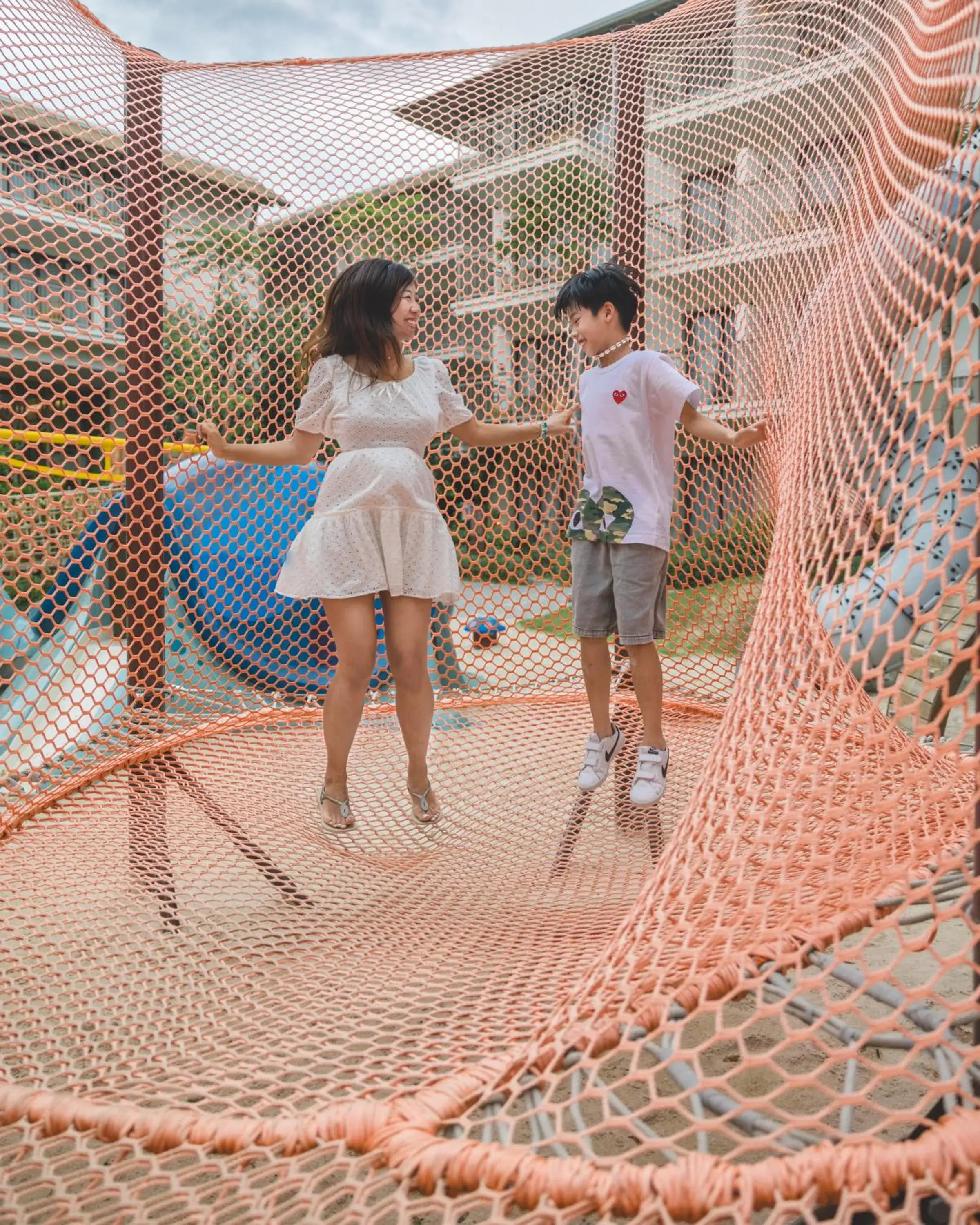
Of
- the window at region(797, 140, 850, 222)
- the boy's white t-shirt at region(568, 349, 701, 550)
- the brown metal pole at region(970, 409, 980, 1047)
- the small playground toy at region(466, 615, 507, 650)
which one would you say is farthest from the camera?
the small playground toy at region(466, 615, 507, 650)

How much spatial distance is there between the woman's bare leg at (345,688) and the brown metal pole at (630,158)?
1.17 meters

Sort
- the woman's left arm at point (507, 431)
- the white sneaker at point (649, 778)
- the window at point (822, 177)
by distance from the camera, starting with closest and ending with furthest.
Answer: the window at point (822, 177) → the white sneaker at point (649, 778) → the woman's left arm at point (507, 431)

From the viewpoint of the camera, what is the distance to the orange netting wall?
0.69 metres

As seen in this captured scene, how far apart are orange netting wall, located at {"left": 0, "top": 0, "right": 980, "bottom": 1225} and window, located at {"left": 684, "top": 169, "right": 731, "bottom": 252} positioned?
0.01m

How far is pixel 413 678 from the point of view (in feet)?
5.72

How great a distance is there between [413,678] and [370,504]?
1.08 feet

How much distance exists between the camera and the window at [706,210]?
2158mm

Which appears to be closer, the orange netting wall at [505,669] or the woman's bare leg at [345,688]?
the orange netting wall at [505,669]

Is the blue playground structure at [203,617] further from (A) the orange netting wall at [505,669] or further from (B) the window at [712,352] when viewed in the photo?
(B) the window at [712,352]

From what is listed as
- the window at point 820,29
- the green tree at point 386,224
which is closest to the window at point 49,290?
the green tree at point 386,224

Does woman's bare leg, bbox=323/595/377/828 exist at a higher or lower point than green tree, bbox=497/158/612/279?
lower

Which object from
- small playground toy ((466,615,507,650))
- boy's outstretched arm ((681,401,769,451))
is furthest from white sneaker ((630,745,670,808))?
small playground toy ((466,615,507,650))

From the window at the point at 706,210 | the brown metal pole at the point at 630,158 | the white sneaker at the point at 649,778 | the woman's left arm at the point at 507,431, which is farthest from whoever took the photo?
the brown metal pole at the point at 630,158

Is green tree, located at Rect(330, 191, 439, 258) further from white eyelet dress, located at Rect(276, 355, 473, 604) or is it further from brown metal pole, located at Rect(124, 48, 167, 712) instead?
white eyelet dress, located at Rect(276, 355, 473, 604)
